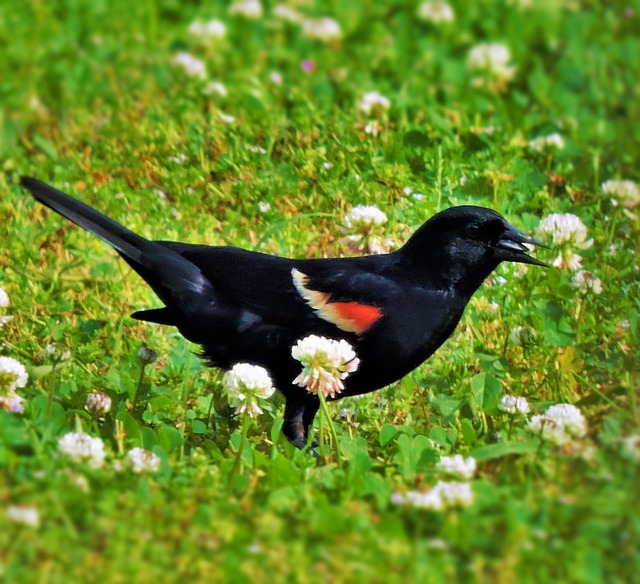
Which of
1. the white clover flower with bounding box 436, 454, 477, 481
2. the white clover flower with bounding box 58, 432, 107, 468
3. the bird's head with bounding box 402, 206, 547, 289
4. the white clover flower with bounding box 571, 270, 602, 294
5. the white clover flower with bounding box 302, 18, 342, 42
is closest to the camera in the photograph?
the white clover flower with bounding box 58, 432, 107, 468

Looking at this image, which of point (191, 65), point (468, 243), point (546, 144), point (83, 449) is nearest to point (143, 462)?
point (83, 449)

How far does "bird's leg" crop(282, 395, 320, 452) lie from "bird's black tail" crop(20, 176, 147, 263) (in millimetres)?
829

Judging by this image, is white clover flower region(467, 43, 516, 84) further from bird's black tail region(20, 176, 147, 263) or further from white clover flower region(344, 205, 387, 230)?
bird's black tail region(20, 176, 147, 263)

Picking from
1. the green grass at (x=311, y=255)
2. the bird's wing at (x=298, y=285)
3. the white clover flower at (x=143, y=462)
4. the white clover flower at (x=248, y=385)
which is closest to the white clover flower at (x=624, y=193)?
the green grass at (x=311, y=255)

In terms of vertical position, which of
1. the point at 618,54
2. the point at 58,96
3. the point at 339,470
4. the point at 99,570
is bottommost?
the point at 99,570

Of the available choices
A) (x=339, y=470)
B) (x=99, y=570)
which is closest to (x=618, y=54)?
(x=339, y=470)

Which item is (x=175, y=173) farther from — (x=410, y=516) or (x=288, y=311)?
(x=410, y=516)

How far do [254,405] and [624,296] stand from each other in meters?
1.81

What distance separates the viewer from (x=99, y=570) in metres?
3.08

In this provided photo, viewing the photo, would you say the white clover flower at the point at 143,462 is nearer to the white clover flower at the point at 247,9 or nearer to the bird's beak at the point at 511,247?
the bird's beak at the point at 511,247

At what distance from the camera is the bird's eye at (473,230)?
4484mm

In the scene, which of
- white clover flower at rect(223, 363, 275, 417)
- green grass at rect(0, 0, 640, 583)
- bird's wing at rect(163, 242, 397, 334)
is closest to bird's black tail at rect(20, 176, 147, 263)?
bird's wing at rect(163, 242, 397, 334)

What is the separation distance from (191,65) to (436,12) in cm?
205

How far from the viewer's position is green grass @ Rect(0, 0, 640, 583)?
126 inches
